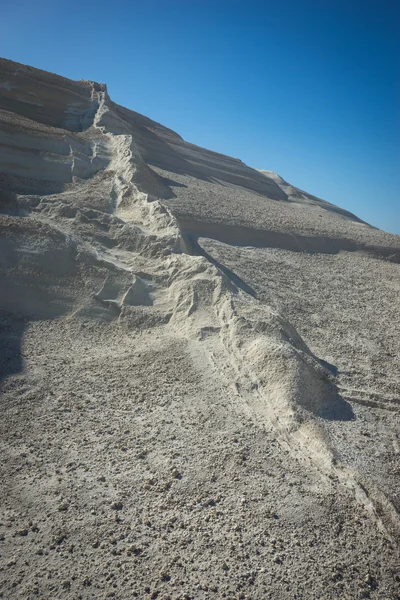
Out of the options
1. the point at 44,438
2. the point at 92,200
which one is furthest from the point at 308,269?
the point at 44,438

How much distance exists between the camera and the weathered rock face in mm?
5254

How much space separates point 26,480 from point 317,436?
437 cm

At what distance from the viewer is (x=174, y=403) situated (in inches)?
313

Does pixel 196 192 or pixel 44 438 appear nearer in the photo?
pixel 44 438

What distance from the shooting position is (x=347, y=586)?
5.06 metres

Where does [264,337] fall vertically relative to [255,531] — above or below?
above

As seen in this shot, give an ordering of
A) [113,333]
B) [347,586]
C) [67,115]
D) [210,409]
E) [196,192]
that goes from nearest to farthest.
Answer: [347,586] → [210,409] → [113,333] → [196,192] → [67,115]

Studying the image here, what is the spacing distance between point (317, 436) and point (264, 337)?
2507mm

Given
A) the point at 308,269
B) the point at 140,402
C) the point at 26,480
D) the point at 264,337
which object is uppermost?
the point at 308,269

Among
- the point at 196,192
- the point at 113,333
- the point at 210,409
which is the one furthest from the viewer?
the point at 196,192

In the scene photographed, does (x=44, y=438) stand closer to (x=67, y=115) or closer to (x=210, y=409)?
(x=210, y=409)

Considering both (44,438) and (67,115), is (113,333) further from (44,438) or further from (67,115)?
(67,115)

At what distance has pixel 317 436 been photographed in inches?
279

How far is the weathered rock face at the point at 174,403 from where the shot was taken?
17.2 ft
